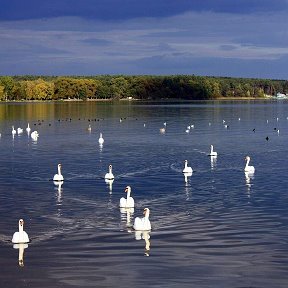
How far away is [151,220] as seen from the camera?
28516 millimetres

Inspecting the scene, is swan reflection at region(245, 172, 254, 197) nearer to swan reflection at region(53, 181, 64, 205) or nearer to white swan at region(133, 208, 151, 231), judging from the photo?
swan reflection at region(53, 181, 64, 205)

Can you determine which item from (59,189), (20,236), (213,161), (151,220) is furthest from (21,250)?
(213,161)

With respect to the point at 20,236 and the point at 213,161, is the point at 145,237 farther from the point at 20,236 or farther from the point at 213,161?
the point at 213,161

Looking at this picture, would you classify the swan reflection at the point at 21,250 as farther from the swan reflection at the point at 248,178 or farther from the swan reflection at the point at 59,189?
the swan reflection at the point at 248,178

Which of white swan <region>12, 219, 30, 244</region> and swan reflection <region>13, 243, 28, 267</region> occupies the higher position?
white swan <region>12, 219, 30, 244</region>

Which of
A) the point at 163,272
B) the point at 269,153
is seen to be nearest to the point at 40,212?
the point at 163,272

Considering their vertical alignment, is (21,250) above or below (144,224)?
below

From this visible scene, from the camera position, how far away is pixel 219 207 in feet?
104

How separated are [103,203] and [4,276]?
468 inches

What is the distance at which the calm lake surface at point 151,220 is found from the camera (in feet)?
69.4

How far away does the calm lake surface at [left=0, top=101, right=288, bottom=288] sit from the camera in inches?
833

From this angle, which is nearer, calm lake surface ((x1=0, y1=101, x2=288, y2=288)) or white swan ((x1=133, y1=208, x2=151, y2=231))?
calm lake surface ((x1=0, y1=101, x2=288, y2=288))

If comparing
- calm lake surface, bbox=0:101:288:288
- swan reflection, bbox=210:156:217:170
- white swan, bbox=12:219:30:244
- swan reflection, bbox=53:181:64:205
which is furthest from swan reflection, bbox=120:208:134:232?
swan reflection, bbox=210:156:217:170

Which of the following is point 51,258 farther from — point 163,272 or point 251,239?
point 251,239
